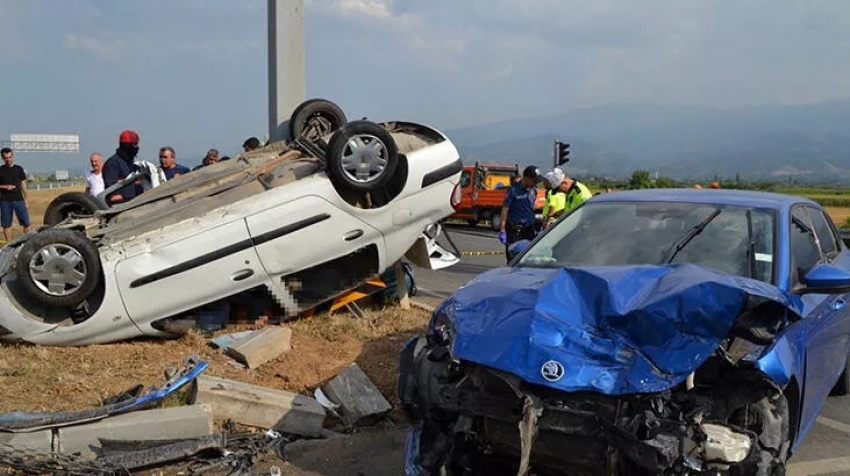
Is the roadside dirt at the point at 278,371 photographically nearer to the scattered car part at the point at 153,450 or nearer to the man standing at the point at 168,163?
the scattered car part at the point at 153,450

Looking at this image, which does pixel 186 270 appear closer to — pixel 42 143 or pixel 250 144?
pixel 250 144

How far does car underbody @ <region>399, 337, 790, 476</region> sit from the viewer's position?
112 inches

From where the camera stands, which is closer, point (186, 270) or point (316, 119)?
point (186, 270)

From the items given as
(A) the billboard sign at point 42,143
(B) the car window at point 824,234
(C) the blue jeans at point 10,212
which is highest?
(B) the car window at point 824,234

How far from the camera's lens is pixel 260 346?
5.48 m

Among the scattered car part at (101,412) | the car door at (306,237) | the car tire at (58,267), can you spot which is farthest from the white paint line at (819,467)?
the car tire at (58,267)

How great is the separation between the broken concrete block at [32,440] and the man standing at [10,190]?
8668 millimetres

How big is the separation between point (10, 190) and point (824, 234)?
1151cm

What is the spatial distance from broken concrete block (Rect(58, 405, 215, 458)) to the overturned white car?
142cm

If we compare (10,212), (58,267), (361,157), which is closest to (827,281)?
(361,157)

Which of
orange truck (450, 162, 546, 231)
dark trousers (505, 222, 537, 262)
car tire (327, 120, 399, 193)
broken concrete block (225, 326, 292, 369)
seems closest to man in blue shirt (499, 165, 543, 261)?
dark trousers (505, 222, 537, 262)

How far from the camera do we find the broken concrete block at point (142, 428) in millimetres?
4082

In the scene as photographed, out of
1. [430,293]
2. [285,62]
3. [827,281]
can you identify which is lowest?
[430,293]

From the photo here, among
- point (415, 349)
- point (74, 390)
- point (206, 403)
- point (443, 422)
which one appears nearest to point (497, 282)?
point (415, 349)
